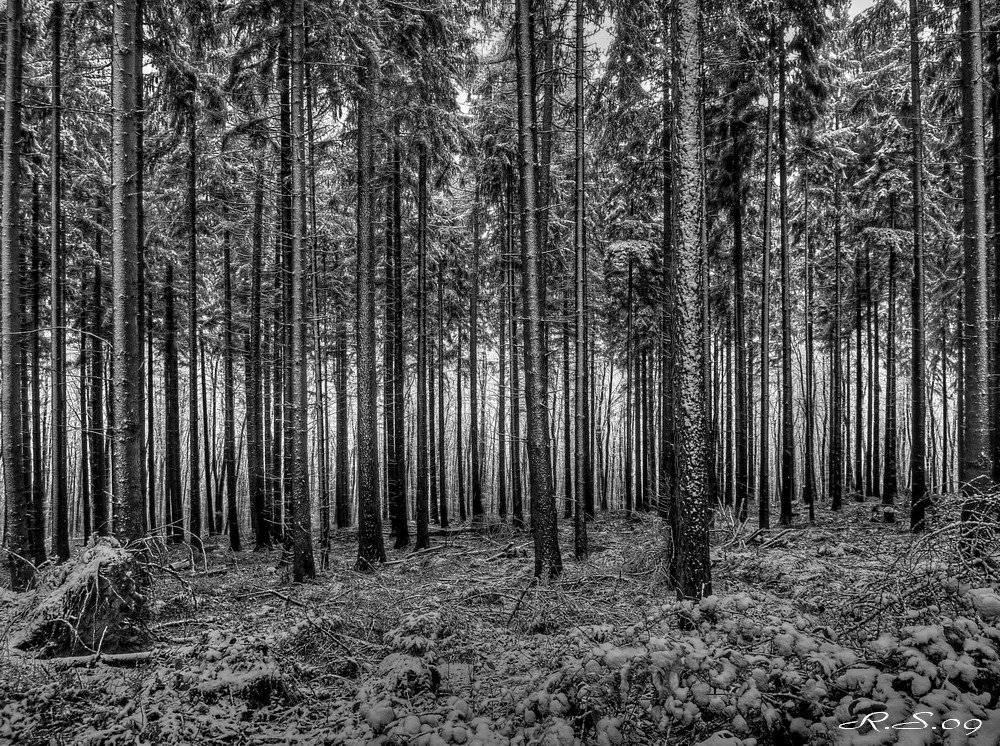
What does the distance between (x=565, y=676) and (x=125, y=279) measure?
273 inches

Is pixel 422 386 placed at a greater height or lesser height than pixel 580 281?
lesser

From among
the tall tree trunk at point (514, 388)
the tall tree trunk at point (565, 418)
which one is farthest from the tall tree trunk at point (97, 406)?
the tall tree trunk at point (565, 418)

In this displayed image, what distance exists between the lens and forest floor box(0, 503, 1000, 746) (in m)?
3.18

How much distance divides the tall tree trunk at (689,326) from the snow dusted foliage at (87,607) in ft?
20.5

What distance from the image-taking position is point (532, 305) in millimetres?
8297

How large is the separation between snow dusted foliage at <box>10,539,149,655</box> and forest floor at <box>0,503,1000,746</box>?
169mm

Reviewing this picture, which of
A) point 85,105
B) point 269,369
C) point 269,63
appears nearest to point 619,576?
point 269,63

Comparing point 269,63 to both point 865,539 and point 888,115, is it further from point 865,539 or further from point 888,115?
point 888,115

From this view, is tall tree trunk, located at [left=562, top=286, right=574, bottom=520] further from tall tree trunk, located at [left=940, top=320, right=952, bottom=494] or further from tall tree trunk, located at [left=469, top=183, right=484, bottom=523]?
tall tree trunk, located at [left=940, top=320, right=952, bottom=494]

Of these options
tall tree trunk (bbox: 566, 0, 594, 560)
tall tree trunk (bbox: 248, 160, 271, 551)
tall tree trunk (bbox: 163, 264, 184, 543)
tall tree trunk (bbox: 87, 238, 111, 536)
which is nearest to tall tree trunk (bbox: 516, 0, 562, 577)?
tall tree trunk (bbox: 566, 0, 594, 560)

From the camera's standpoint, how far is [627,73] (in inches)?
444

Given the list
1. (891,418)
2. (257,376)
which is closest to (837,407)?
(891,418)

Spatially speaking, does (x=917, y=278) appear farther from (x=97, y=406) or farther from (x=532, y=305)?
(x=97, y=406)
